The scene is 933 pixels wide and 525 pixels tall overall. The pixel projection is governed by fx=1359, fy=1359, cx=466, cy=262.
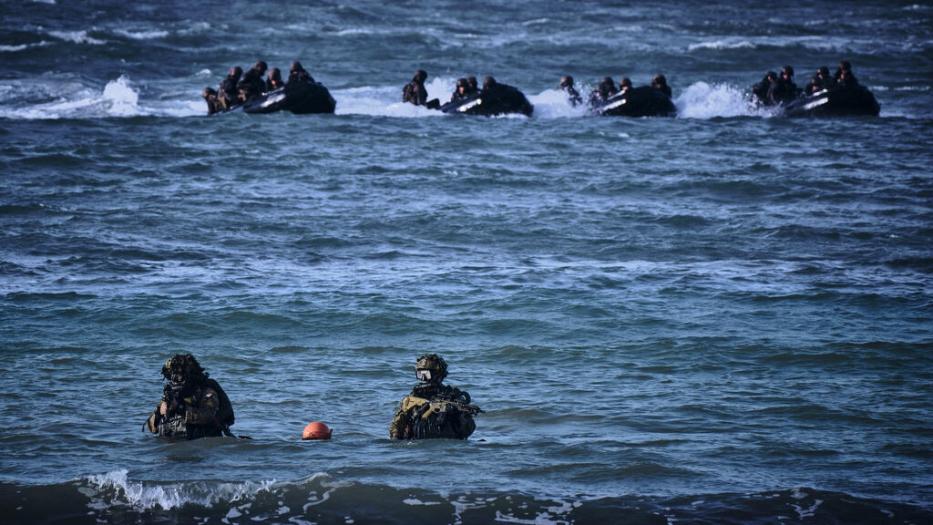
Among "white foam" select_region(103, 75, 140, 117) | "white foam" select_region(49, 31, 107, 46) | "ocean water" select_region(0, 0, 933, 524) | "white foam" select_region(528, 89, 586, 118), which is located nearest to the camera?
"ocean water" select_region(0, 0, 933, 524)

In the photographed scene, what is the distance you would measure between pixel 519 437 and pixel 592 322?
5.05 meters

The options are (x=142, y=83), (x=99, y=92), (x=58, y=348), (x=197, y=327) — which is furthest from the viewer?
(x=142, y=83)

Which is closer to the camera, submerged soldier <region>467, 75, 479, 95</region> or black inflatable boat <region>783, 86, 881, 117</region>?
black inflatable boat <region>783, 86, 881, 117</region>

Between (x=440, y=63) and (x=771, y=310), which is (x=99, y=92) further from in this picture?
(x=771, y=310)

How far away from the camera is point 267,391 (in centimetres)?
1387

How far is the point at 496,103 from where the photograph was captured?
3472 centimetres

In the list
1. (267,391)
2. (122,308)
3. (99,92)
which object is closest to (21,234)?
(122,308)

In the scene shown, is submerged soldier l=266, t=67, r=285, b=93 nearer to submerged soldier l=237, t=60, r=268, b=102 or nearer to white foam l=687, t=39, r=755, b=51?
submerged soldier l=237, t=60, r=268, b=102

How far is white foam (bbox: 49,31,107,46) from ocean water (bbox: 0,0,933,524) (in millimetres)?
5585

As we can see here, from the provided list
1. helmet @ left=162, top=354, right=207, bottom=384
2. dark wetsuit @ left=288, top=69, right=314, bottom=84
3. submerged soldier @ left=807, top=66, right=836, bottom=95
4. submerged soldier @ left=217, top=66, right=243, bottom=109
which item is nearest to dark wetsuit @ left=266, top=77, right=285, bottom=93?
dark wetsuit @ left=288, top=69, right=314, bottom=84

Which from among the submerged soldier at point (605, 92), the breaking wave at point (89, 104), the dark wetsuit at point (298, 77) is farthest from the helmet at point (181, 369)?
the submerged soldier at point (605, 92)

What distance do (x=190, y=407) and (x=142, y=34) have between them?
40746 mm

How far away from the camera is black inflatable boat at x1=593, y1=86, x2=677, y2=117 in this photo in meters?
34.5

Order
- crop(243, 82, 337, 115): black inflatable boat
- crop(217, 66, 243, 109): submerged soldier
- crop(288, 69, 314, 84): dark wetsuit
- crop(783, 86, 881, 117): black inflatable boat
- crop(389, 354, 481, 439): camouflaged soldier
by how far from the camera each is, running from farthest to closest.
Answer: crop(217, 66, 243, 109): submerged soldier < crop(288, 69, 314, 84): dark wetsuit < crop(243, 82, 337, 115): black inflatable boat < crop(783, 86, 881, 117): black inflatable boat < crop(389, 354, 481, 439): camouflaged soldier
